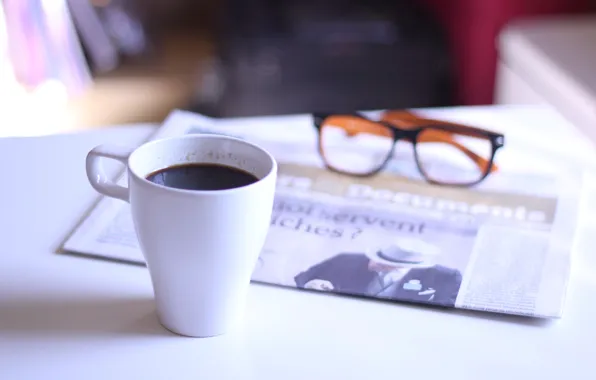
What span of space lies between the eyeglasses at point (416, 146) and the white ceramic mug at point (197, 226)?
0.76ft

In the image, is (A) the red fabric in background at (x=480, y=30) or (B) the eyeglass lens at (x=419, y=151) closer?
(B) the eyeglass lens at (x=419, y=151)

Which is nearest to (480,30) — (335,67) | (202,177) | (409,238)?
(335,67)

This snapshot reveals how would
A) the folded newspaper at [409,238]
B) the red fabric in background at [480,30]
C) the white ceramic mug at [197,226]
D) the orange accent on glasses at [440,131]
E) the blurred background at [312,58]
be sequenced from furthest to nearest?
the blurred background at [312,58], the red fabric in background at [480,30], the orange accent on glasses at [440,131], the folded newspaper at [409,238], the white ceramic mug at [197,226]

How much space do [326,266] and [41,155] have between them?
0.31 meters

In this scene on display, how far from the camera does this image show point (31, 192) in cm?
63

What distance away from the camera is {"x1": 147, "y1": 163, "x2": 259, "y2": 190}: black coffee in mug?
0.46 meters

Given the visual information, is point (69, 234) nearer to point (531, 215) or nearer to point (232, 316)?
point (232, 316)

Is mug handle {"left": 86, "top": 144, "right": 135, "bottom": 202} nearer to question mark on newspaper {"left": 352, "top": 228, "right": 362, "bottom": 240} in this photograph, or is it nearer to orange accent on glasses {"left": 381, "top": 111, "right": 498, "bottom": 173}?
question mark on newspaper {"left": 352, "top": 228, "right": 362, "bottom": 240}

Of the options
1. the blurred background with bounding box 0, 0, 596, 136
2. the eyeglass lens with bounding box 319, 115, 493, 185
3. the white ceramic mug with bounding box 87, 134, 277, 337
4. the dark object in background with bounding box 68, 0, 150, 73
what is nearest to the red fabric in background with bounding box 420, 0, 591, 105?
the blurred background with bounding box 0, 0, 596, 136

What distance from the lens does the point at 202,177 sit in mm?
474

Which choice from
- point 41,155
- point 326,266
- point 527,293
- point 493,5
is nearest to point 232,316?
point 326,266

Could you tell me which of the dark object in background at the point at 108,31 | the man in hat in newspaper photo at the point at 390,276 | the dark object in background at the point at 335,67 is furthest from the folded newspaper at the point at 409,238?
the dark object in background at the point at 108,31

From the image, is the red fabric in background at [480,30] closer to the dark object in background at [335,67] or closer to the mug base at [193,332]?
the dark object in background at [335,67]

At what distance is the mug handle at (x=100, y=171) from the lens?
47 centimetres
